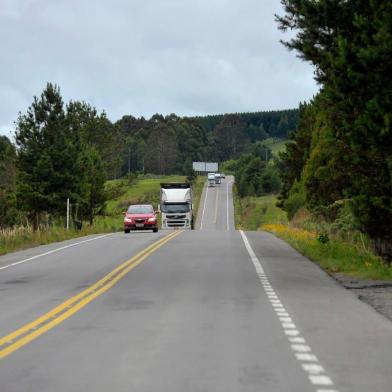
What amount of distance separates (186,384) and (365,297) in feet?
27.5

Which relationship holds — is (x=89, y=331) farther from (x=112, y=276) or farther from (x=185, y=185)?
(x=185, y=185)

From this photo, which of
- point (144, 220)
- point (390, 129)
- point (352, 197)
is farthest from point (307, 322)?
point (144, 220)

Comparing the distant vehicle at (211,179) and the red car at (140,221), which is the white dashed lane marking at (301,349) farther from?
the distant vehicle at (211,179)

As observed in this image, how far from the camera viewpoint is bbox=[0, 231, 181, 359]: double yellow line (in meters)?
8.72

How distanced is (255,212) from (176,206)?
5782 centimetres

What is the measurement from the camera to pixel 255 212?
362 feet

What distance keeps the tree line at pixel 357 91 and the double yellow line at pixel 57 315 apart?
19.7 feet

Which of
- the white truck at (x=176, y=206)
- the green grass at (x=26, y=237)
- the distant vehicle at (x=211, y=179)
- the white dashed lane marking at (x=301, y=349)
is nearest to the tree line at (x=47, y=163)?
the white truck at (x=176, y=206)

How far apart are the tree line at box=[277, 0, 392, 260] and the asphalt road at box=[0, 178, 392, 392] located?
2327mm

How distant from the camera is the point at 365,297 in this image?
1413cm

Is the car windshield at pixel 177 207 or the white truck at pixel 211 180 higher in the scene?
the white truck at pixel 211 180

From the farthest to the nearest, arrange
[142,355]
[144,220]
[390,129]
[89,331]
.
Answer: [144,220] < [390,129] < [89,331] < [142,355]

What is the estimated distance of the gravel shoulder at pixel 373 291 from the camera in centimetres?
1260

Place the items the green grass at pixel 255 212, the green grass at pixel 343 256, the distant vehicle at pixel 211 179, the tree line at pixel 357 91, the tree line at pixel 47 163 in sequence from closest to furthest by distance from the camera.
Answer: the tree line at pixel 357 91 < the green grass at pixel 343 256 < the tree line at pixel 47 163 < the green grass at pixel 255 212 < the distant vehicle at pixel 211 179
